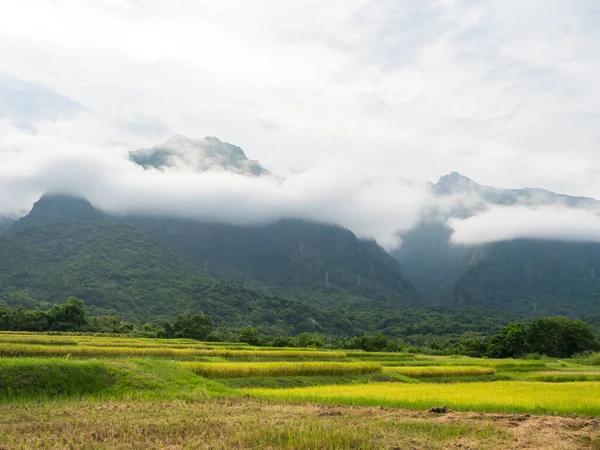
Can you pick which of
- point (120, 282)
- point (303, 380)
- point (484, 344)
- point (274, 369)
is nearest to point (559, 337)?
point (484, 344)

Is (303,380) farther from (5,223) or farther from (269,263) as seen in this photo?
(5,223)

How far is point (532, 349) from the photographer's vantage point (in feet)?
208

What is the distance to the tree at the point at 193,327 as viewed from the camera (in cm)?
6194

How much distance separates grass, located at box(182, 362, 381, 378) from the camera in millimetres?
23422

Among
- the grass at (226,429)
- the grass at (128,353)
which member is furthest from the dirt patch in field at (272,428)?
the grass at (128,353)

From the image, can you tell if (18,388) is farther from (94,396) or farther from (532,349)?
(532,349)

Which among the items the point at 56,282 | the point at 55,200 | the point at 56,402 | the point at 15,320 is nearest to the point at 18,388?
the point at 56,402

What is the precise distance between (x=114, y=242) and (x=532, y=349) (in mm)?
106725

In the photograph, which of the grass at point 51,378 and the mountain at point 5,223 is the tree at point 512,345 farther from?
the mountain at point 5,223

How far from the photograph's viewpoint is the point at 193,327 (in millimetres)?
62344

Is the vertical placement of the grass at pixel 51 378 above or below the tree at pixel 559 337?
above

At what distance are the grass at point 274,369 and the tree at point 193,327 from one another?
1429 inches

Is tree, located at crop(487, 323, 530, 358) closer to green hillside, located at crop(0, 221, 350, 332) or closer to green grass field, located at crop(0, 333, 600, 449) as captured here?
green grass field, located at crop(0, 333, 600, 449)

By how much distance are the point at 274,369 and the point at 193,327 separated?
38.9 metres
